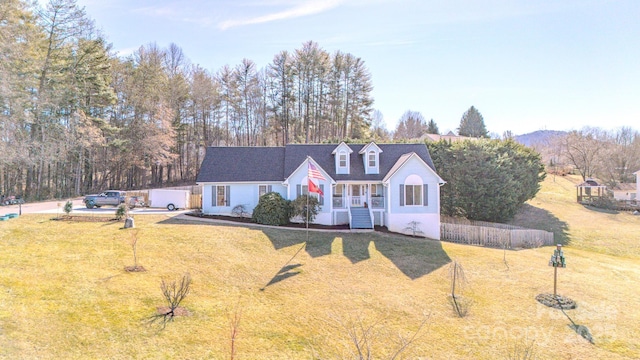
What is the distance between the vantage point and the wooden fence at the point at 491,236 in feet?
69.3

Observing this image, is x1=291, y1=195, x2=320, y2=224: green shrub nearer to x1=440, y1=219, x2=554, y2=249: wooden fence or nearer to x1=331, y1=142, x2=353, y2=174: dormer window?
x1=331, y1=142, x2=353, y2=174: dormer window

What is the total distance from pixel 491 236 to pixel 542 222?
13.4 metres

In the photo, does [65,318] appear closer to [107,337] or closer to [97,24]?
[107,337]

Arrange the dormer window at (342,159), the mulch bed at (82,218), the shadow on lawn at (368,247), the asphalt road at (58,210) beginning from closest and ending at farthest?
the shadow on lawn at (368,247), the mulch bed at (82,218), the asphalt road at (58,210), the dormer window at (342,159)

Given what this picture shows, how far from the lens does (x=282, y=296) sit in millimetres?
11539

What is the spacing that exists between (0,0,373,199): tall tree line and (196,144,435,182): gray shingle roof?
49.2 ft

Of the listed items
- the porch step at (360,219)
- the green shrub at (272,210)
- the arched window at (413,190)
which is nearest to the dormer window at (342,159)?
the porch step at (360,219)

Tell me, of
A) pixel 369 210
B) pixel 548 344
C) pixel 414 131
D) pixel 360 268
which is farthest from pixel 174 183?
pixel 414 131

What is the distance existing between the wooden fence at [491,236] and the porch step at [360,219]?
5.31 metres

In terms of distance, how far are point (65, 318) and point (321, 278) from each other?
28.6ft

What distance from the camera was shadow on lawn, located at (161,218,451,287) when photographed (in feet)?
50.8

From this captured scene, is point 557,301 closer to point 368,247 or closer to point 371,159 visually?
point 368,247

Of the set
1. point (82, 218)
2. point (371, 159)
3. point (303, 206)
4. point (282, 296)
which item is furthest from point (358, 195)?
point (82, 218)

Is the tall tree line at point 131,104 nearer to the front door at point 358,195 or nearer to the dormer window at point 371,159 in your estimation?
the dormer window at point 371,159
